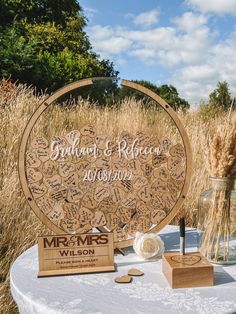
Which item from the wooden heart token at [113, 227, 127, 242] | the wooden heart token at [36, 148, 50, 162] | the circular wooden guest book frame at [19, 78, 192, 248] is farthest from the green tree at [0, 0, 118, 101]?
the wooden heart token at [113, 227, 127, 242]

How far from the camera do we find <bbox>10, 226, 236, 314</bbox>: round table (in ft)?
3.29

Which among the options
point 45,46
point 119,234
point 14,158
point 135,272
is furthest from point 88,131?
point 45,46

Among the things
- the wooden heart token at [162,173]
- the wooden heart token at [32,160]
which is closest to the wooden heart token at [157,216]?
the wooden heart token at [162,173]

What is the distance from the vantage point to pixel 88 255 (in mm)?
1236

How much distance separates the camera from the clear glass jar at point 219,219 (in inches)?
50.4

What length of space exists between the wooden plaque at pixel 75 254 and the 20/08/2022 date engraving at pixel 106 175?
0.21 metres

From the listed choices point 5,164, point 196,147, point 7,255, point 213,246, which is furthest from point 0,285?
point 196,147

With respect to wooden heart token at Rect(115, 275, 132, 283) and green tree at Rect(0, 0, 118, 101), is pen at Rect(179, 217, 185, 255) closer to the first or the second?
wooden heart token at Rect(115, 275, 132, 283)

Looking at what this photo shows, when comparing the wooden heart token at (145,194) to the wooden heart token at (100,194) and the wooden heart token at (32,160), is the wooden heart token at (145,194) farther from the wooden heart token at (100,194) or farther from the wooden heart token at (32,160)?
the wooden heart token at (32,160)

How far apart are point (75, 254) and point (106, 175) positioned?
0.28m

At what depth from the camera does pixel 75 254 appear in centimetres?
123

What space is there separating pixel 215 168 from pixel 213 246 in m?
0.25

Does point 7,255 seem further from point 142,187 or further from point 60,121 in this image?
point 142,187

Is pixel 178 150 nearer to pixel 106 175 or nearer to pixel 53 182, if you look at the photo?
pixel 106 175
